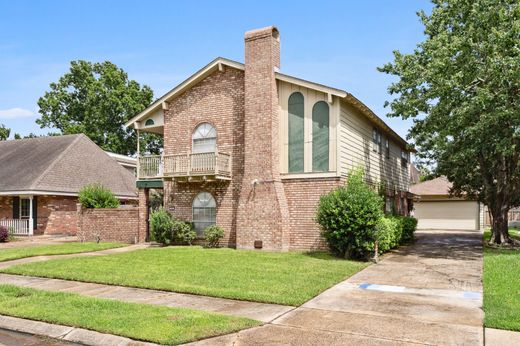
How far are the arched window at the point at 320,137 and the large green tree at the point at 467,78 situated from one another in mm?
3476

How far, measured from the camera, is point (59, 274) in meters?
11.2

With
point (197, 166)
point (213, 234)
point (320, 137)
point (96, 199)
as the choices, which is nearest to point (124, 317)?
point (213, 234)

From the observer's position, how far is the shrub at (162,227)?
727 inches

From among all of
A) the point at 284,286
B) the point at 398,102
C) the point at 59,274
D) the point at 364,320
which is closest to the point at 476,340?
the point at 364,320

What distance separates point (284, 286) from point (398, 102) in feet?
36.7

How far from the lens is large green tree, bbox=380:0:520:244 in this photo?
49.7ft

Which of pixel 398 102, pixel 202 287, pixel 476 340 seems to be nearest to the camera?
pixel 476 340

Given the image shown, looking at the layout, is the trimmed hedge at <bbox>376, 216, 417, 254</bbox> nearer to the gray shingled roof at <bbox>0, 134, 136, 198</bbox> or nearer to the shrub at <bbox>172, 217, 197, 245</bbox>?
the shrub at <bbox>172, 217, 197, 245</bbox>

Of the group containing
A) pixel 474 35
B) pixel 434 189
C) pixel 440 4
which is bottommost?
pixel 434 189

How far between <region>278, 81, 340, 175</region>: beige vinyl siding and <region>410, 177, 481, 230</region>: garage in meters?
19.3

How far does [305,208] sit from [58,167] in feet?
57.4

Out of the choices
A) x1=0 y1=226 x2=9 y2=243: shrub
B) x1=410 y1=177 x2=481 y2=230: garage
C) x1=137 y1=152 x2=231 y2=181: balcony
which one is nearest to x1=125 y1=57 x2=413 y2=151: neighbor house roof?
x1=137 y1=152 x2=231 y2=181: balcony

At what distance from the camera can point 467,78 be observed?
1591cm

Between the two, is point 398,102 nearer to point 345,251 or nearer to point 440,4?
point 440,4
